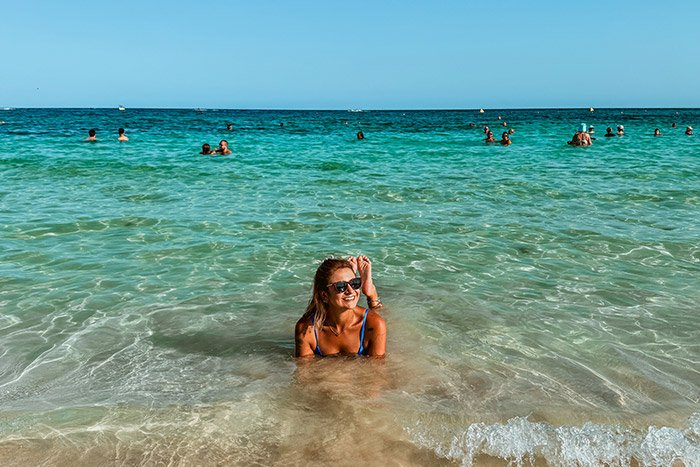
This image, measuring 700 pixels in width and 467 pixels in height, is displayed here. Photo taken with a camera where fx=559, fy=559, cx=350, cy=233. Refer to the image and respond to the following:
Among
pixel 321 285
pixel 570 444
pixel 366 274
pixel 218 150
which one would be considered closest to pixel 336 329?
pixel 321 285

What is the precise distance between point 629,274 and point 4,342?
7.21 m

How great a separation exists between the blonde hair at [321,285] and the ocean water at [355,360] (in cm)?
→ 41

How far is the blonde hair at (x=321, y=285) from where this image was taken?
440cm

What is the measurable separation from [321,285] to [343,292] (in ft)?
0.71

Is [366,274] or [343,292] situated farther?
[366,274]

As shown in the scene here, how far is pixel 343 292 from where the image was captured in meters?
4.36

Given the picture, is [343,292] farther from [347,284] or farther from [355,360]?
[355,360]

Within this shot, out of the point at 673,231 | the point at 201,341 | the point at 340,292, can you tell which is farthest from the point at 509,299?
the point at 673,231

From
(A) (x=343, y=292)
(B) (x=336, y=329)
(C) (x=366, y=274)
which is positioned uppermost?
(A) (x=343, y=292)

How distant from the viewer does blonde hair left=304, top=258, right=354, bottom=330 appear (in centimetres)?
440

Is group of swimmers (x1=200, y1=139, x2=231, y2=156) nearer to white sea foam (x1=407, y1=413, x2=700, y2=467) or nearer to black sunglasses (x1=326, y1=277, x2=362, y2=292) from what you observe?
black sunglasses (x1=326, y1=277, x2=362, y2=292)

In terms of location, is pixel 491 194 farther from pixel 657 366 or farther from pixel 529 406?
pixel 529 406

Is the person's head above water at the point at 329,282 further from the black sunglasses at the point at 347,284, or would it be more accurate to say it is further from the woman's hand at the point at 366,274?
the woman's hand at the point at 366,274

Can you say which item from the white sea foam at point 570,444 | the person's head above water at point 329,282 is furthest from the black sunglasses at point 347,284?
the white sea foam at point 570,444
